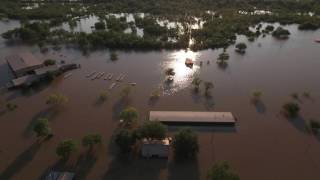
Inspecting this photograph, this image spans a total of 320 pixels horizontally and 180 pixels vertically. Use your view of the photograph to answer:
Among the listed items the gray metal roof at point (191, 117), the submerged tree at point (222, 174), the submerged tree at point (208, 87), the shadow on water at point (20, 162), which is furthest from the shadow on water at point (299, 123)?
the shadow on water at point (20, 162)

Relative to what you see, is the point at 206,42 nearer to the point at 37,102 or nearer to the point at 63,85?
the point at 63,85

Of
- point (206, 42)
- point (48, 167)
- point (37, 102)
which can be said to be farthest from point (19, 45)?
point (48, 167)

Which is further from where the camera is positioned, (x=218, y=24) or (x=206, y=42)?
(x=218, y=24)

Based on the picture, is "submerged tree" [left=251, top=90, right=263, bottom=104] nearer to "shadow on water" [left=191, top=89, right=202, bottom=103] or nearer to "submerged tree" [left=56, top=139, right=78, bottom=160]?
"shadow on water" [left=191, top=89, right=202, bottom=103]

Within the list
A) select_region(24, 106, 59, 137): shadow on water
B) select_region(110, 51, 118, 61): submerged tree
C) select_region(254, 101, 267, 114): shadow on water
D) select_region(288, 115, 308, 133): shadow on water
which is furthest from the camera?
select_region(110, 51, 118, 61): submerged tree

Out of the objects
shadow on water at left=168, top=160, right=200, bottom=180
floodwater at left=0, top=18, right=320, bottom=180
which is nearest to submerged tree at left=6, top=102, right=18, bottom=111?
floodwater at left=0, top=18, right=320, bottom=180

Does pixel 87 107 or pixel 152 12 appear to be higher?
pixel 152 12

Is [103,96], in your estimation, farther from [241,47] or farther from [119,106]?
[241,47]
